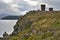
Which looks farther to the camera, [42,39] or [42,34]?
[42,34]

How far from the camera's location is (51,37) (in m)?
28.8

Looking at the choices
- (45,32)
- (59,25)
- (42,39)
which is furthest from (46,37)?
(59,25)

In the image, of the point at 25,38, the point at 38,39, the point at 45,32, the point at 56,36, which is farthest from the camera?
the point at 25,38

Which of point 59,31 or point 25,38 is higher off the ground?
point 59,31

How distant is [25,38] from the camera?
116 ft

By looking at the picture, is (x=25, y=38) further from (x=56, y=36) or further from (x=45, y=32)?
(x=56, y=36)

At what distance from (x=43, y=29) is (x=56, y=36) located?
642cm

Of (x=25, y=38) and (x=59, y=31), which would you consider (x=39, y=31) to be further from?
(x=59, y=31)

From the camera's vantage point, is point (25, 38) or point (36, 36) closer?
point (36, 36)

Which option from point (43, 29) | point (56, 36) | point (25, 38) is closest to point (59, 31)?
point (56, 36)

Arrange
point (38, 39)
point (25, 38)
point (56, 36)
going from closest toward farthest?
1. point (56, 36)
2. point (38, 39)
3. point (25, 38)

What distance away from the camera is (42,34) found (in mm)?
31641

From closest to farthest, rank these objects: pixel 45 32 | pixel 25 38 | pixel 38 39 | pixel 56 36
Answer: pixel 56 36, pixel 38 39, pixel 45 32, pixel 25 38

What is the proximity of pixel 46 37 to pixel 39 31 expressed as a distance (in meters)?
4.04
